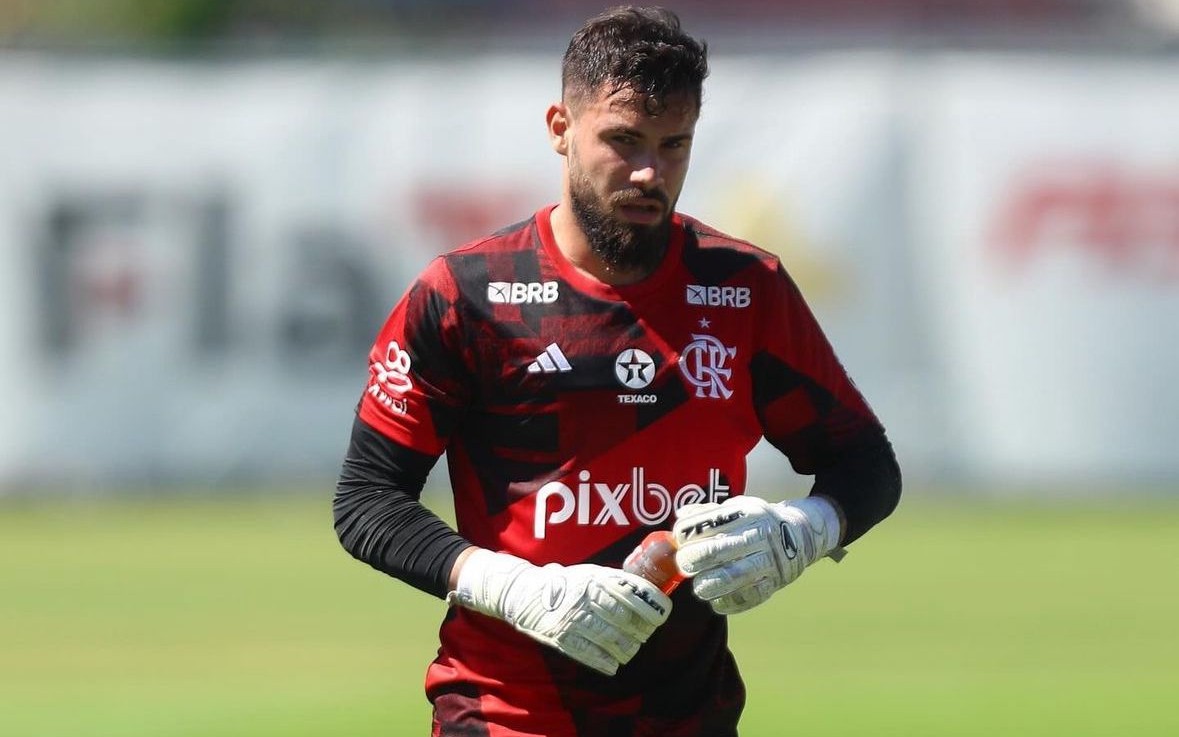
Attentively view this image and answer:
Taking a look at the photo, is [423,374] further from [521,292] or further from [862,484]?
[862,484]

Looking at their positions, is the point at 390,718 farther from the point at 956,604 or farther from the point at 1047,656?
the point at 956,604

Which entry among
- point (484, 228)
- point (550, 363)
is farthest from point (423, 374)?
point (484, 228)

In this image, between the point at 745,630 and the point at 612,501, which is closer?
the point at 612,501

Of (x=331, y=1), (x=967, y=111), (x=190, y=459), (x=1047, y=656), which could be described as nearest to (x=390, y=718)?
(x=1047, y=656)

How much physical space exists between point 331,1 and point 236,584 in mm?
18139

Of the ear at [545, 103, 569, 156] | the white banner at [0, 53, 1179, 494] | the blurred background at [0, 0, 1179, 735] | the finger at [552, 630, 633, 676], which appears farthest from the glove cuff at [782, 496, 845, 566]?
the white banner at [0, 53, 1179, 494]

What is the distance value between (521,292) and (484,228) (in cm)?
1218

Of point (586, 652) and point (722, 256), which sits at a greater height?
point (722, 256)

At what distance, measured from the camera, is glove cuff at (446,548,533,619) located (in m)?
4.55

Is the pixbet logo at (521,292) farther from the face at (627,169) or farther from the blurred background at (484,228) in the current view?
the blurred background at (484,228)

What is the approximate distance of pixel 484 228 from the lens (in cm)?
1695

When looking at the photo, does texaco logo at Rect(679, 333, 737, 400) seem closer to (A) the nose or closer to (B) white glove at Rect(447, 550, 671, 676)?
(A) the nose

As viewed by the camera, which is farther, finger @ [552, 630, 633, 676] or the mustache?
the mustache

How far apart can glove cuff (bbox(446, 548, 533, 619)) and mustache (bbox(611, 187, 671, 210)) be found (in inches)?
33.5
